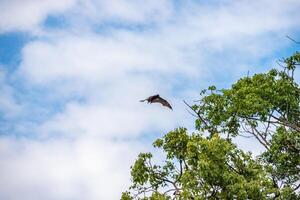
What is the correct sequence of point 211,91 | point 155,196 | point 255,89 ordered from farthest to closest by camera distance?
point 211,91
point 255,89
point 155,196

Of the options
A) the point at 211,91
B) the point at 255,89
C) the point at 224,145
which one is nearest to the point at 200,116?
the point at 211,91

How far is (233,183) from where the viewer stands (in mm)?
13414

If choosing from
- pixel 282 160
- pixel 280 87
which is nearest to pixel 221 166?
pixel 282 160

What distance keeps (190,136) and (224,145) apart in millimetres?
1524

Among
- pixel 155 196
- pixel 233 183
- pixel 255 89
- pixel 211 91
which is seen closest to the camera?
pixel 233 183

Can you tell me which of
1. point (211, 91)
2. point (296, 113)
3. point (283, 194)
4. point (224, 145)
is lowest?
point (283, 194)

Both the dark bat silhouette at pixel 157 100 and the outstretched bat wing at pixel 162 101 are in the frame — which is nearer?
the dark bat silhouette at pixel 157 100

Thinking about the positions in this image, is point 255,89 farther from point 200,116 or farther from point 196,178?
point 196,178

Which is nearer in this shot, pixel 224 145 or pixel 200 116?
pixel 224 145

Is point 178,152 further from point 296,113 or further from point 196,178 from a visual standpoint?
point 296,113

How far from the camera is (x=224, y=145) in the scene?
1375cm

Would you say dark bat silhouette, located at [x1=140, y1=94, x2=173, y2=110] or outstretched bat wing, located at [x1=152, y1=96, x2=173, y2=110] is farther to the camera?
outstretched bat wing, located at [x1=152, y1=96, x2=173, y2=110]

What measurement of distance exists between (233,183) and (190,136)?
2.19 meters

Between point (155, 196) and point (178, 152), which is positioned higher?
point (178, 152)
